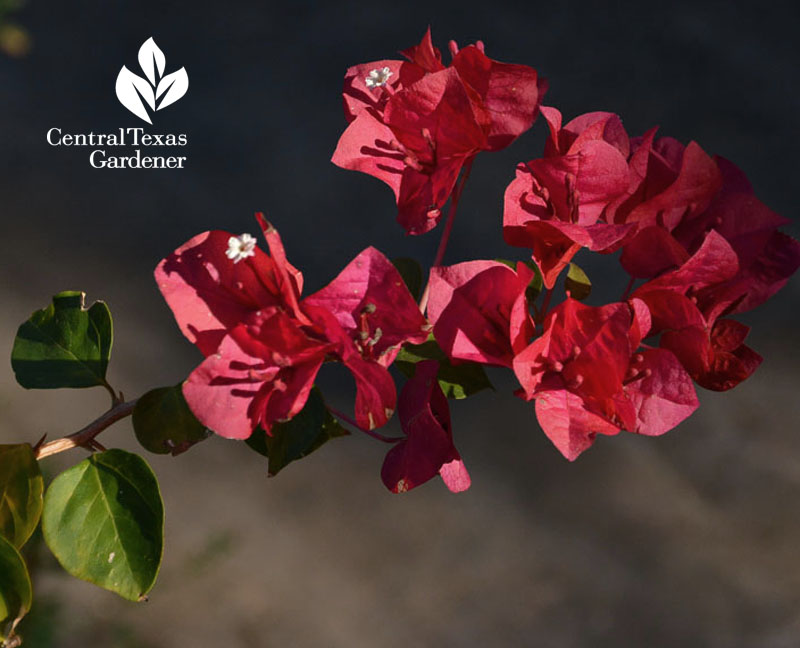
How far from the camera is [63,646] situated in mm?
1203

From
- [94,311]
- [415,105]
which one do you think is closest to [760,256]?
[415,105]

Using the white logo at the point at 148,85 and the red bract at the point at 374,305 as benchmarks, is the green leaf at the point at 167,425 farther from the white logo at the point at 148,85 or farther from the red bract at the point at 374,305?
the white logo at the point at 148,85

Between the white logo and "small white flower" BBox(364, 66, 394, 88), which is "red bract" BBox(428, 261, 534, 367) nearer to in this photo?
"small white flower" BBox(364, 66, 394, 88)

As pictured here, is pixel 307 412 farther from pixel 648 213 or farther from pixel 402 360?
pixel 648 213

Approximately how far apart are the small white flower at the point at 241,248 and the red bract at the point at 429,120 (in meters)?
0.11

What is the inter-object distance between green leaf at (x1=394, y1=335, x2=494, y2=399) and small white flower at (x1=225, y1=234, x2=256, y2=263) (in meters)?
0.15

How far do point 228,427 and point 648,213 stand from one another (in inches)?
10.3

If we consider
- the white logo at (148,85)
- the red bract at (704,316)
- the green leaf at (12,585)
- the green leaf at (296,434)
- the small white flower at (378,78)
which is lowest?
the green leaf at (12,585)

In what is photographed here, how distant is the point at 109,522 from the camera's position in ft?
1.49

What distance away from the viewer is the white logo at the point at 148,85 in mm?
867

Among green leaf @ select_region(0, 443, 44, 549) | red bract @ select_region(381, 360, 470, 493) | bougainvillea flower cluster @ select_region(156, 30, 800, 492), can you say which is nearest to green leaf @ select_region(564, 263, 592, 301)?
bougainvillea flower cluster @ select_region(156, 30, 800, 492)

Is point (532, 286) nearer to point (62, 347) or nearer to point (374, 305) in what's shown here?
point (374, 305)

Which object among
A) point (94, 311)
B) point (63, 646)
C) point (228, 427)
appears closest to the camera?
point (228, 427)

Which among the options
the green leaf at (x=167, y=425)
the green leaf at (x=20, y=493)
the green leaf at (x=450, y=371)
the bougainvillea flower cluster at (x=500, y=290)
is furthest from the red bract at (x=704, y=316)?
the green leaf at (x=20, y=493)
